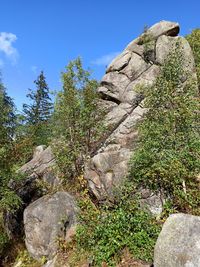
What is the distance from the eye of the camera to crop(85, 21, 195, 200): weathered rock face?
53.2 ft

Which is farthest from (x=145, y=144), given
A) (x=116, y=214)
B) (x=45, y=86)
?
(x=45, y=86)

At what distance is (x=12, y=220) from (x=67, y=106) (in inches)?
310

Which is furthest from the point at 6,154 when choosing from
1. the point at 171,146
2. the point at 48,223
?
the point at 171,146

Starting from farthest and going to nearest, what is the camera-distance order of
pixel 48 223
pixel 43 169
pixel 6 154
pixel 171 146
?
pixel 43 169
pixel 6 154
pixel 48 223
pixel 171 146

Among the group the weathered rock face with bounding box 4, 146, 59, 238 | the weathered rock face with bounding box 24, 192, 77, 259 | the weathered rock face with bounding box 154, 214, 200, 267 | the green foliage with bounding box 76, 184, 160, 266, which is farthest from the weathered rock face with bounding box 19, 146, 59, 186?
the weathered rock face with bounding box 154, 214, 200, 267

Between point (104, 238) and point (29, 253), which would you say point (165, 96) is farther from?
point (29, 253)

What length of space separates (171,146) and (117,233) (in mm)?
4697

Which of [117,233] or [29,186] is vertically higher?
[29,186]

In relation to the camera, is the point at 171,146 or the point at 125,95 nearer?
the point at 171,146

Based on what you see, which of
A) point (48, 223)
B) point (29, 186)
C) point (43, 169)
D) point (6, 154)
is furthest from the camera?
point (43, 169)

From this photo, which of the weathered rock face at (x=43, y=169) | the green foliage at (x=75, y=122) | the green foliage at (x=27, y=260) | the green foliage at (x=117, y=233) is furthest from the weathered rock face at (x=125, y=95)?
the green foliage at (x=27, y=260)

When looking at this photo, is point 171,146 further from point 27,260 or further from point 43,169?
point 43,169

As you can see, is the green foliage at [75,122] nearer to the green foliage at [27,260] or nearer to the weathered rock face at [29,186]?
the weathered rock face at [29,186]

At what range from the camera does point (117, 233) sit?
36.9ft
